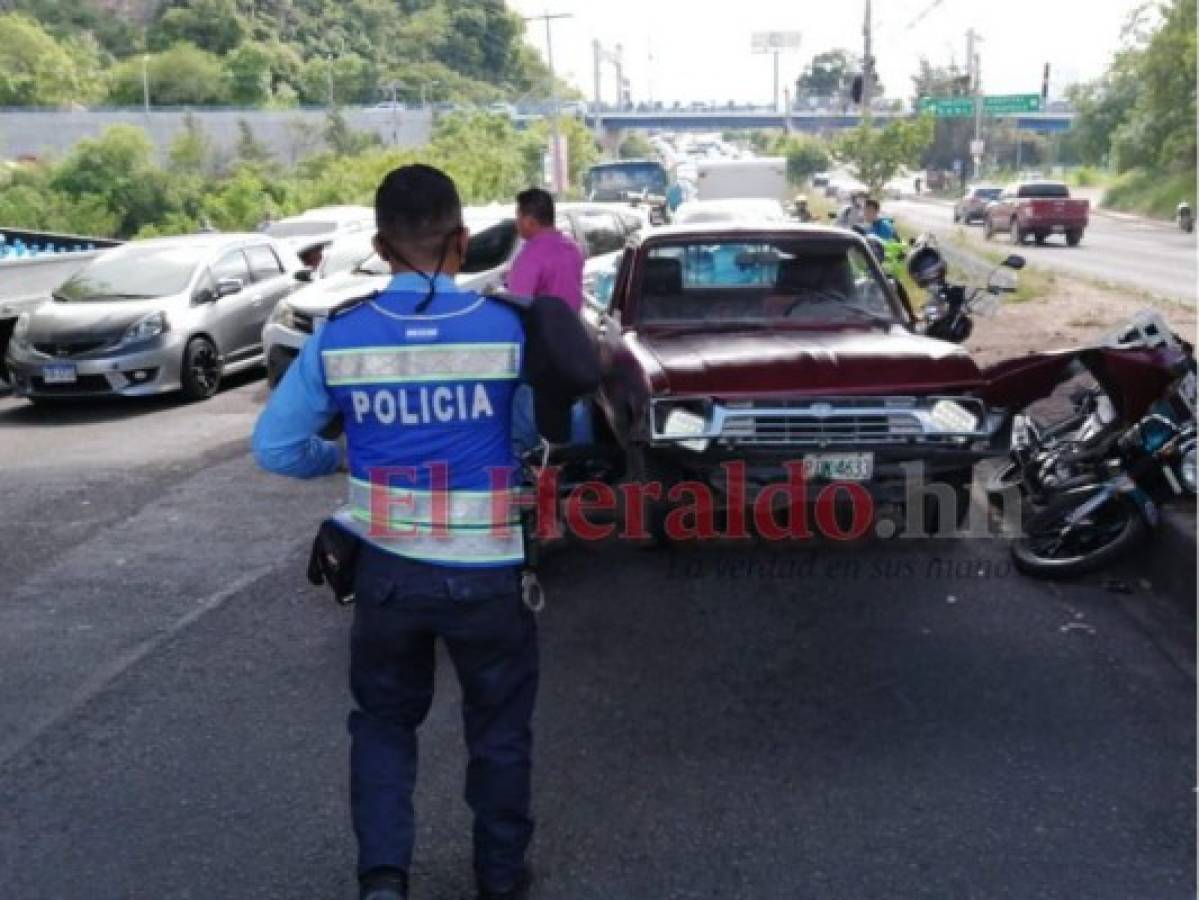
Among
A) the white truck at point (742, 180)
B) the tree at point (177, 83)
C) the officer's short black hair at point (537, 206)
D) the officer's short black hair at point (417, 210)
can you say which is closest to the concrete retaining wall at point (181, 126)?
the tree at point (177, 83)

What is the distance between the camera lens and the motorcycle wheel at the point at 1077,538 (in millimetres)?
5977

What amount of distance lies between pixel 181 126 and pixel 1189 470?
89811mm

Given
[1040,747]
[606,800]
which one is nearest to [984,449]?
[1040,747]

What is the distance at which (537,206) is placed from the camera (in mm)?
8391

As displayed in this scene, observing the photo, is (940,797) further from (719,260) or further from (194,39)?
(194,39)

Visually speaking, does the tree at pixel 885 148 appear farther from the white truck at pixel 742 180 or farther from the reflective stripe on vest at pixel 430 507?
the reflective stripe on vest at pixel 430 507

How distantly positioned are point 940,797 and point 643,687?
1.33 meters

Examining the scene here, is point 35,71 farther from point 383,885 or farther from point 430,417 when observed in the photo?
point 383,885

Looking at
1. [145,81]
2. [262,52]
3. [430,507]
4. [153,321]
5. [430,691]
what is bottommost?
[153,321]

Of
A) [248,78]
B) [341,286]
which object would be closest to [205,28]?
[248,78]

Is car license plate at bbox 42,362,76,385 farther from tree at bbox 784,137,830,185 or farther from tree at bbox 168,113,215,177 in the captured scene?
tree at bbox 784,137,830,185

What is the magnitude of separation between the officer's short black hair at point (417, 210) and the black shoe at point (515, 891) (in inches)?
64.7

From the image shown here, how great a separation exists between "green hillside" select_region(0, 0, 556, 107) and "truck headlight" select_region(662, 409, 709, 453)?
350 ft

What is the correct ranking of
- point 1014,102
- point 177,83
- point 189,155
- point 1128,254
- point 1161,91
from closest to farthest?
point 1128,254, point 1161,91, point 189,155, point 1014,102, point 177,83
